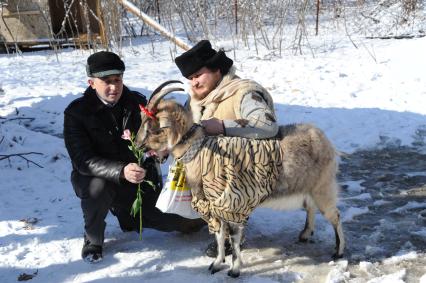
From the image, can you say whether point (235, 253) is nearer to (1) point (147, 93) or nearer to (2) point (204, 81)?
(2) point (204, 81)

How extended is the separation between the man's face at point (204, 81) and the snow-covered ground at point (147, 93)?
1222 mm

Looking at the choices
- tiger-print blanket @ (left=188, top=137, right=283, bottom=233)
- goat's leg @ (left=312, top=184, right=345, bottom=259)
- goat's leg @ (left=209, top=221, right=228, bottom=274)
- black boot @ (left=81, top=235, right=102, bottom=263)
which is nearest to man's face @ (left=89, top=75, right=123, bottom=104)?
tiger-print blanket @ (left=188, top=137, right=283, bottom=233)

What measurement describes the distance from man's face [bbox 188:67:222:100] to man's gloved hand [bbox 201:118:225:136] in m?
0.39

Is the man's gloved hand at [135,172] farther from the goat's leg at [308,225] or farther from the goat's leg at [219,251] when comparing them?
the goat's leg at [308,225]

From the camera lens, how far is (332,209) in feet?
11.4

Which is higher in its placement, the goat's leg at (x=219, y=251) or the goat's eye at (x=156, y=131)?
the goat's eye at (x=156, y=131)

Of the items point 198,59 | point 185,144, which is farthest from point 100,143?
point 198,59

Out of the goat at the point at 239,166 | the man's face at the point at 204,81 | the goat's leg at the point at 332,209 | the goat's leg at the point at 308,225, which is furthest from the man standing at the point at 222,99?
the goat's leg at the point at 308,225

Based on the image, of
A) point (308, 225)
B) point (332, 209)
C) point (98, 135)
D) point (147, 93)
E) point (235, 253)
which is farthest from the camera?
point (147, 93)

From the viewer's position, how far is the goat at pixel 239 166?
3.00 metres

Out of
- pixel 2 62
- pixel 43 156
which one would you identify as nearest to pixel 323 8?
pixel 2 62

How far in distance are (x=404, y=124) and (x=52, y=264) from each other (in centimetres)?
478

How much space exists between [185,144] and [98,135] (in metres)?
0.85

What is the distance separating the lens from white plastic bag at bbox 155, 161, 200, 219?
3237mm
